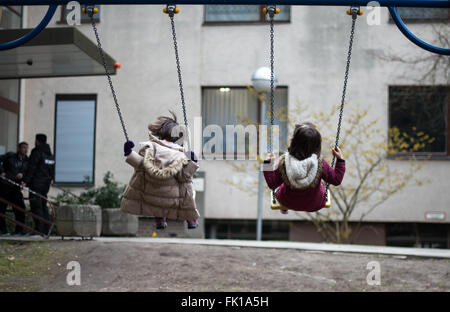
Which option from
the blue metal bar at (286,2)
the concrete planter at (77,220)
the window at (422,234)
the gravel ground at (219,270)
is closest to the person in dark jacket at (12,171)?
the concrete planter at (77,220)

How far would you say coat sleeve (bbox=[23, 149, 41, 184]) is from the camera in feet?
38.6

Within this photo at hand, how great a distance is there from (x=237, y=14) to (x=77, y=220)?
662cm

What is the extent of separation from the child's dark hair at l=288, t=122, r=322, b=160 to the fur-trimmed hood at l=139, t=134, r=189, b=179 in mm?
1067

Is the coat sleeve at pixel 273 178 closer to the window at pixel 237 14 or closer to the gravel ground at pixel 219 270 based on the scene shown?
the gravel ground at pixel 219 270

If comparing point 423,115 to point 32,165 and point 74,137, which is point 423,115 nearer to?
point 74,137

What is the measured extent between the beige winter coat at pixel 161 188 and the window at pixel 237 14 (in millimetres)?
9888

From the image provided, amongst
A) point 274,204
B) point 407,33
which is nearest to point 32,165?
point 274,204

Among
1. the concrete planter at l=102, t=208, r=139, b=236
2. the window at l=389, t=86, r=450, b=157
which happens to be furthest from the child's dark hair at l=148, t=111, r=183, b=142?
the window at l=389, t=86, r=450, b=157

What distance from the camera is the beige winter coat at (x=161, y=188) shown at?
5957 mm

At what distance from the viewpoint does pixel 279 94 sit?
50.1 feet

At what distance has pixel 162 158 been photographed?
604 cm

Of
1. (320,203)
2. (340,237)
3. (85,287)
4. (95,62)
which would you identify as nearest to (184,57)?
(95,62)
